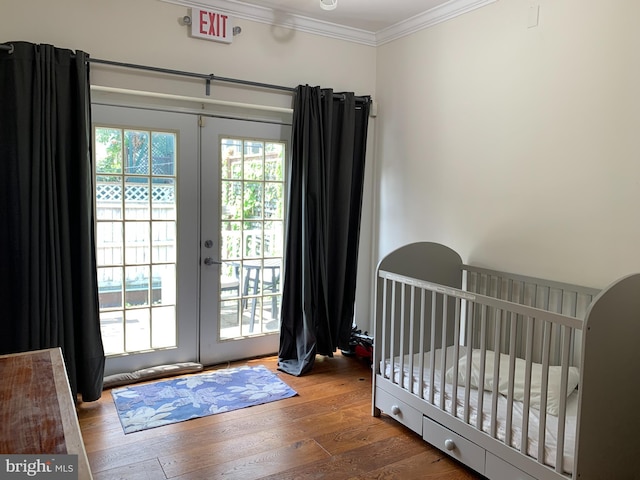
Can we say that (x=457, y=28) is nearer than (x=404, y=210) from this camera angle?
Yes

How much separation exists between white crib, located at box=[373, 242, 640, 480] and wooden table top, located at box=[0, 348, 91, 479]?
159cm

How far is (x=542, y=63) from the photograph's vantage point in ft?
8.86

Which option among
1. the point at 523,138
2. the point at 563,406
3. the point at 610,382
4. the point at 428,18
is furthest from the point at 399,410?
the point at 428,18

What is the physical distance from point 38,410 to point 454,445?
1804 millimetres

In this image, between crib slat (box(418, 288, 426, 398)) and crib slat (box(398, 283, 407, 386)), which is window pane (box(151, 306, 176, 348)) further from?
crib slat (box(418, 288, 426, 398))

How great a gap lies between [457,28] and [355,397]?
2.46 meters

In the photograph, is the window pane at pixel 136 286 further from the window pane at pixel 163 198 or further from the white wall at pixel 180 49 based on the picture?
the white wall at pixel 180 49

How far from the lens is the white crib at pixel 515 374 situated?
1.86m

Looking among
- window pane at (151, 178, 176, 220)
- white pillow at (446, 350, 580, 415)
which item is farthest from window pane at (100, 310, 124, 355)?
white pillow at (446, 350, 580, 415)

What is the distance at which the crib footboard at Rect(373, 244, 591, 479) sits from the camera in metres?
1.97

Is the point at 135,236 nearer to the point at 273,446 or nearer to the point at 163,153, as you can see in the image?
the point at 163,153

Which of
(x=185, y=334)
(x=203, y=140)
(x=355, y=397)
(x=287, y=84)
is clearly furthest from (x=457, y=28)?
(x=185, y=334)

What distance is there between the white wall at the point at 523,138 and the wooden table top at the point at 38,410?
7.71ft

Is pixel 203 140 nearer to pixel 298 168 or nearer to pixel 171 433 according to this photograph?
pixel 298 168
